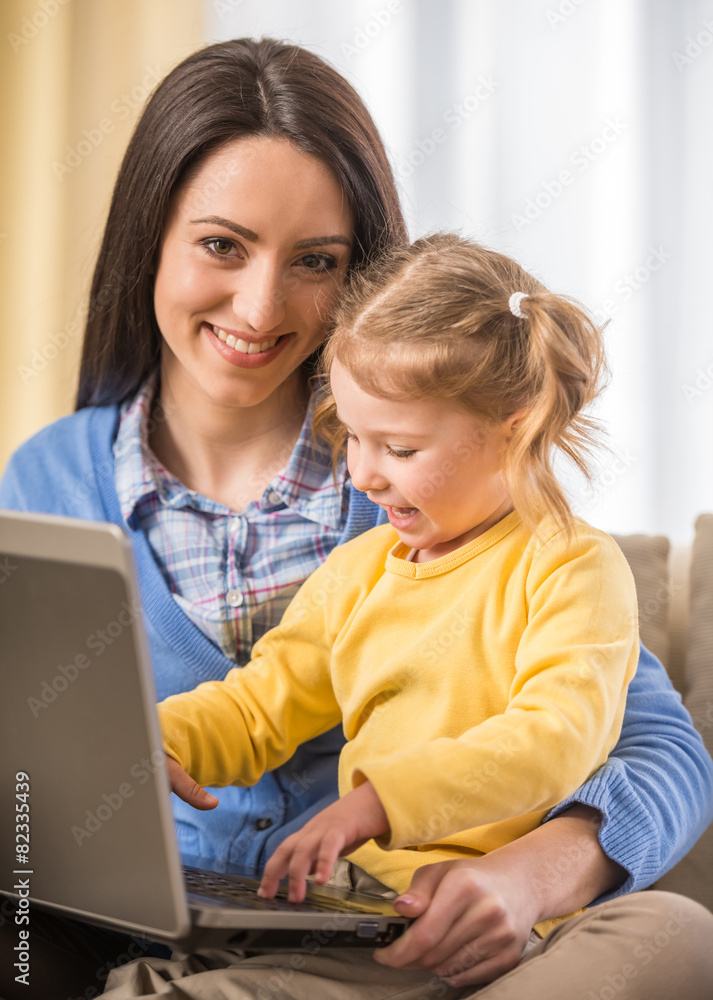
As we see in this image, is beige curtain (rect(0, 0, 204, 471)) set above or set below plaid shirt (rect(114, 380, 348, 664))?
above

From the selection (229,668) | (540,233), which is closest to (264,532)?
(229,668)

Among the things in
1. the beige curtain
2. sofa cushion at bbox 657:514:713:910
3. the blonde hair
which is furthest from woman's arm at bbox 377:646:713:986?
the beige curtain

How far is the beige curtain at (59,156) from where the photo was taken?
215 cm

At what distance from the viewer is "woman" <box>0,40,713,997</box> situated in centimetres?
111

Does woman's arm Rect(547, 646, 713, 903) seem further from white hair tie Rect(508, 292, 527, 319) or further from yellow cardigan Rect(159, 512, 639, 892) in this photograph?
white hair tie Rect(508, 292, 527, 319)

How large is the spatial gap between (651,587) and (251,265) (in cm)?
68

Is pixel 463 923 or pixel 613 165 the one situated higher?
pixel 613 165

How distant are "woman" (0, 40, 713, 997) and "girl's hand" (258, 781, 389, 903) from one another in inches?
12.4

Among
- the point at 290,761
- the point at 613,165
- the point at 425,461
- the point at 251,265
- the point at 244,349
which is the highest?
the point at 613,165

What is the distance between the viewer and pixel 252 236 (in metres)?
1.11

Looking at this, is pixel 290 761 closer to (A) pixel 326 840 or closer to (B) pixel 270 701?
(B) pixel 270 701

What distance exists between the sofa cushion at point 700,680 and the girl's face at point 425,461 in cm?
43

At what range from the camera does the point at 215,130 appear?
44.9 inches

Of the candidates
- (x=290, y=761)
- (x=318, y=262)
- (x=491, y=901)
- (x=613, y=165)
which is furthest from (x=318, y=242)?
(x=613, y=165)
